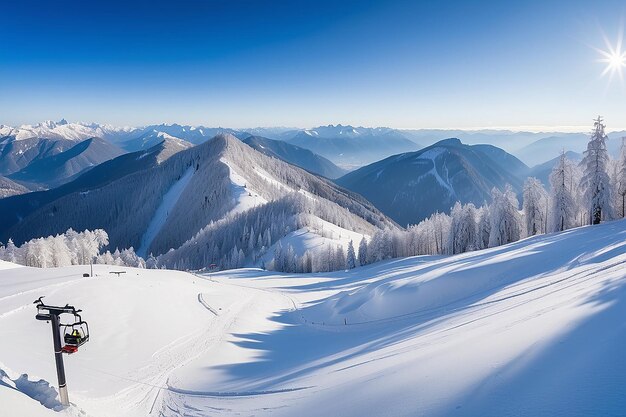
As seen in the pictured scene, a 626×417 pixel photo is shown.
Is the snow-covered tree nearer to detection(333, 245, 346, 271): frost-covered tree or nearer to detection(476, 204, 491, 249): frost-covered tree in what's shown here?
detection(476, 204, 491, 249): frost-covered tree

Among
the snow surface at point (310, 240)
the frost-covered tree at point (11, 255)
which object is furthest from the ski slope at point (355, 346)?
the frost-covered tree at point (11, 255)

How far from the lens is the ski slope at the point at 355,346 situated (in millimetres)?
8344

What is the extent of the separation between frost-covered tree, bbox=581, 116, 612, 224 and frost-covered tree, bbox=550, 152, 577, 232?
6022 millimetres

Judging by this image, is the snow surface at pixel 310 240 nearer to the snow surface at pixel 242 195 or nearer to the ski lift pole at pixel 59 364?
the snow surface at pixel 242 195

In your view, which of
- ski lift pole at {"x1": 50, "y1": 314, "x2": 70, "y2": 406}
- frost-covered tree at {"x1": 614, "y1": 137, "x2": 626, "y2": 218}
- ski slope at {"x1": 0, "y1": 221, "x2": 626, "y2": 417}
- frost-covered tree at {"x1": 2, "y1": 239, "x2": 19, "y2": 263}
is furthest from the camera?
frost-covered tree at {"x1": 2, "y1": 239, "x2": 19, "y2": 263}

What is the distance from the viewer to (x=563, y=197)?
186 ft

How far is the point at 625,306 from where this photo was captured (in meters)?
10.7

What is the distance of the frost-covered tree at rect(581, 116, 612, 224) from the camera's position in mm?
48938

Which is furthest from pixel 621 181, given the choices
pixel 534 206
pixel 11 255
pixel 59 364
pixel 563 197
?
pixel 11 255

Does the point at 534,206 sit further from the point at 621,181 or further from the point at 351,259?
the point at 351,259

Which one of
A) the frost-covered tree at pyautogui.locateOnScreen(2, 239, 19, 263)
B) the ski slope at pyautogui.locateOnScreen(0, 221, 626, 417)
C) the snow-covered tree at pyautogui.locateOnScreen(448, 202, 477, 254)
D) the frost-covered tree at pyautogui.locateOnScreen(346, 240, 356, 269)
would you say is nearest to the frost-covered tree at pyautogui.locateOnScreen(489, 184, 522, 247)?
the snow-covered tree at pyautogui.locateOnScreen(448, 202, 477, 254)

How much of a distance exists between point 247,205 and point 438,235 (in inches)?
4120

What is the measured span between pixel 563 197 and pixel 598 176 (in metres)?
7.66

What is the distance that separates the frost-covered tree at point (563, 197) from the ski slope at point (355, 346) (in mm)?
24162
